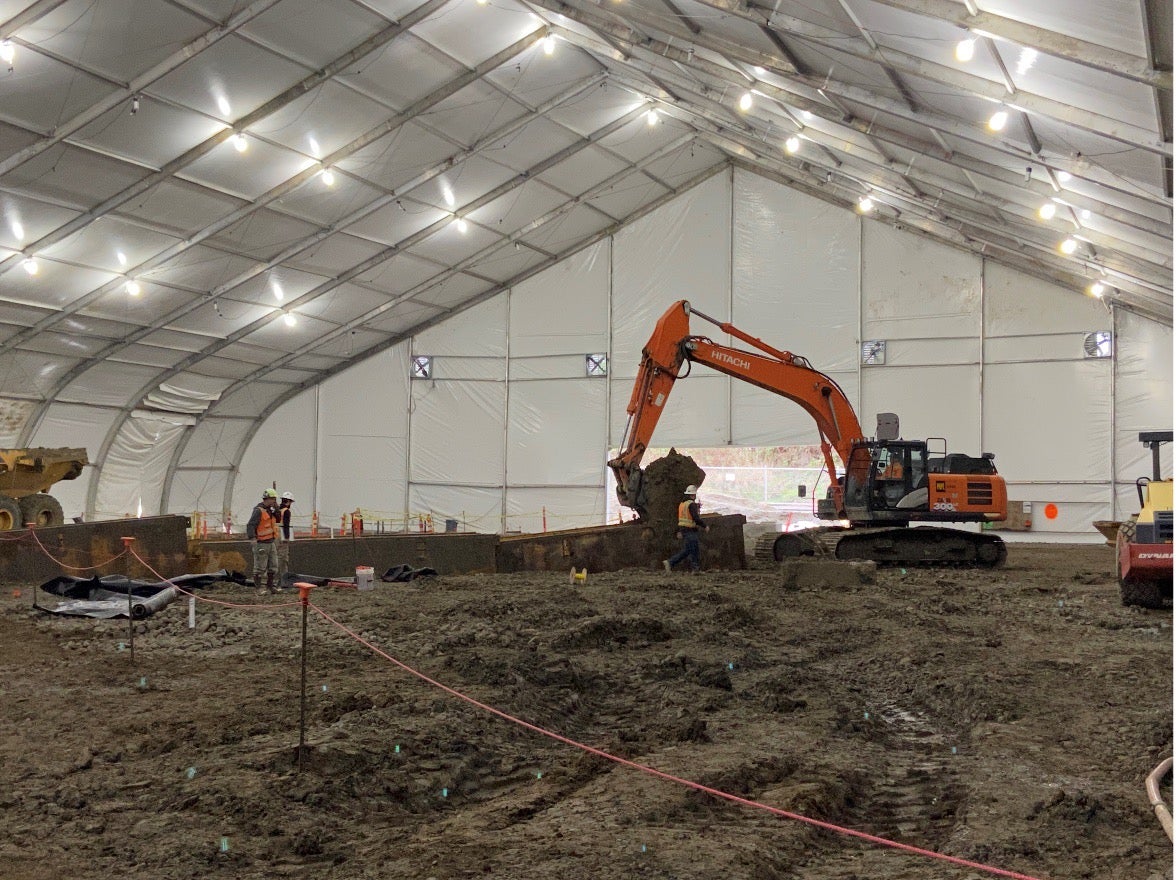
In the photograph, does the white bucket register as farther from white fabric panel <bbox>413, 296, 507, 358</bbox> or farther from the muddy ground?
white fabric panel <bbox>413, 296, 507, 358</bbox>

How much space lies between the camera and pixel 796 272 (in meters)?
27.4

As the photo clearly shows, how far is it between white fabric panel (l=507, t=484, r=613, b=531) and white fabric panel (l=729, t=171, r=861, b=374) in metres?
4.77

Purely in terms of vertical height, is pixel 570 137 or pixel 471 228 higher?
pixel 570 137

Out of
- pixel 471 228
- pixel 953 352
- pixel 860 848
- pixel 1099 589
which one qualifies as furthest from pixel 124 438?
pixel 860 848

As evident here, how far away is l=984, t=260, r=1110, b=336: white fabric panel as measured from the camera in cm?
2452

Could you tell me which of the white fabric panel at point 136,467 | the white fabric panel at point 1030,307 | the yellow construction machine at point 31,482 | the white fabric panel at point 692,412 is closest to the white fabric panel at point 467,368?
the white fabric panel at point 692,412

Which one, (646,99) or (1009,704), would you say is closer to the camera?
(1009,704)

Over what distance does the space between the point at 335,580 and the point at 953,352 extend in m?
Result: 17.6

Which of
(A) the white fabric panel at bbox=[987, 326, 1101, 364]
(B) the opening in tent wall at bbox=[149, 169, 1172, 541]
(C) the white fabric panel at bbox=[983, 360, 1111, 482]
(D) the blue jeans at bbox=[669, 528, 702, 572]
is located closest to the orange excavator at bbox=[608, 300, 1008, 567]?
(D) the blue jeans at bbox=[669, 528, 702, 572]

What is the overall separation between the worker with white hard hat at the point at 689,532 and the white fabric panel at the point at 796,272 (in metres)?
11.4

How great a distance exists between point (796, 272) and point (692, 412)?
4.74 m

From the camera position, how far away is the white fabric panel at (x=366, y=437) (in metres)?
30.4

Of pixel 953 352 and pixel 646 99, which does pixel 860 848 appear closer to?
pixel 646 99

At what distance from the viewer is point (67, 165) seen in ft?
57.2
